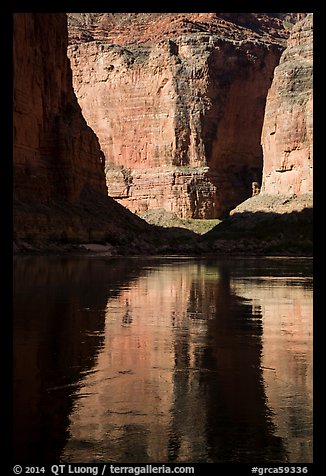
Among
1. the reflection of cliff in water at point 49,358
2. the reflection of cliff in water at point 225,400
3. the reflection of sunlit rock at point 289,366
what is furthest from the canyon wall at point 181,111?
the reflection of cliff in water at point 225,400

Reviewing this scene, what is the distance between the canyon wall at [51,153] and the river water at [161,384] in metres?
36.4

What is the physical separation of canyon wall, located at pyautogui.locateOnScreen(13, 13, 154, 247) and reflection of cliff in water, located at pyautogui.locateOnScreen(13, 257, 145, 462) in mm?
33323

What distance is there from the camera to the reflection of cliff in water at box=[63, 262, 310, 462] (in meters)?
4.75

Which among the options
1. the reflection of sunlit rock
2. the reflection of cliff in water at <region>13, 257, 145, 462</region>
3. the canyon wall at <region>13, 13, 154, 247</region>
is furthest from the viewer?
the canyon wall at <region>13, 13, 154, 247</region>

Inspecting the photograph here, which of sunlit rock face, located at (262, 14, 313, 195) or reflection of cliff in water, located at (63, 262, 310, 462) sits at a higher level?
sunlit rock face, located at (262, 14, 313, 195)

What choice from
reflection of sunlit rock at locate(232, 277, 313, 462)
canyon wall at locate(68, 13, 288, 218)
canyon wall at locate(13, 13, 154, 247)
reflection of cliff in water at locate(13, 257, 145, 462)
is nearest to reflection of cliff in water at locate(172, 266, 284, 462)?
reflection of sunlit rock at locate(232, 277, 313, 462)

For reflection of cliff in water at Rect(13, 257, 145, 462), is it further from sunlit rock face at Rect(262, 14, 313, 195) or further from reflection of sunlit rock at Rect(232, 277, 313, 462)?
sunlit rock face at Rect(262, 14, 313, 195)

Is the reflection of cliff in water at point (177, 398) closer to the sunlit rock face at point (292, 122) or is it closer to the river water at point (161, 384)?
the river water at point (161, 384)

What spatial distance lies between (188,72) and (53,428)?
10968 centimetres

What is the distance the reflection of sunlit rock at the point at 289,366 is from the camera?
5182 mm

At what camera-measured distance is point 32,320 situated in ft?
36.0

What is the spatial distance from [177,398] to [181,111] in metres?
106
